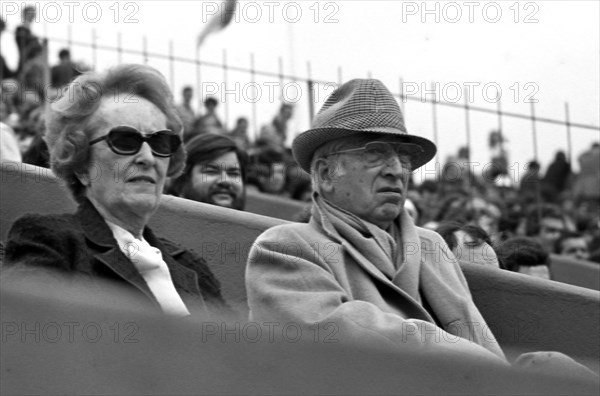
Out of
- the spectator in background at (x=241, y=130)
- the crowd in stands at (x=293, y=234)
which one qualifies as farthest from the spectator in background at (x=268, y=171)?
the crowd in stands at (x=293, y=234)

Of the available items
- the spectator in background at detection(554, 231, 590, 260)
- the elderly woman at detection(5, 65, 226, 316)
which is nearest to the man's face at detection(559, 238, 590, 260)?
the spectator in background at detection(554, 231, 590, 260)

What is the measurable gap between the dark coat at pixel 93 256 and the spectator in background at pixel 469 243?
5.18 feet

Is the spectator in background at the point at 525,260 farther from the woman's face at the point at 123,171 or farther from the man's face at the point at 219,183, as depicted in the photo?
the woman's face at the point at 123,171

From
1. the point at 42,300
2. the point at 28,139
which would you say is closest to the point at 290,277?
the point at 42,300

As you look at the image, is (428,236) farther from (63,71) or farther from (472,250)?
(63,71)

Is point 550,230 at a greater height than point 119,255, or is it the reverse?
point 550,230

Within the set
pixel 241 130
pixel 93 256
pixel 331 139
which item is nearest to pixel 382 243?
pixel 331 139

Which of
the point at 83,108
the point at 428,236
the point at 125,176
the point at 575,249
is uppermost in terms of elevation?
the point at 83,108

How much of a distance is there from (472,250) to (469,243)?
40 mm

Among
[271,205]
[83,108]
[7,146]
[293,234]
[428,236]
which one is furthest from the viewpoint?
[271,205]

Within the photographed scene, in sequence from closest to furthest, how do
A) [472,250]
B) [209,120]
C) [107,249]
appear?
[107,249], [472,250], [209,120]

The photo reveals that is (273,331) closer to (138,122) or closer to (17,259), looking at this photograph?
(17,259)

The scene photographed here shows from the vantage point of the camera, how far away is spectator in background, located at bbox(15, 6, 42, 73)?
11.6 metres

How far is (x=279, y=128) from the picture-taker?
1239cm
